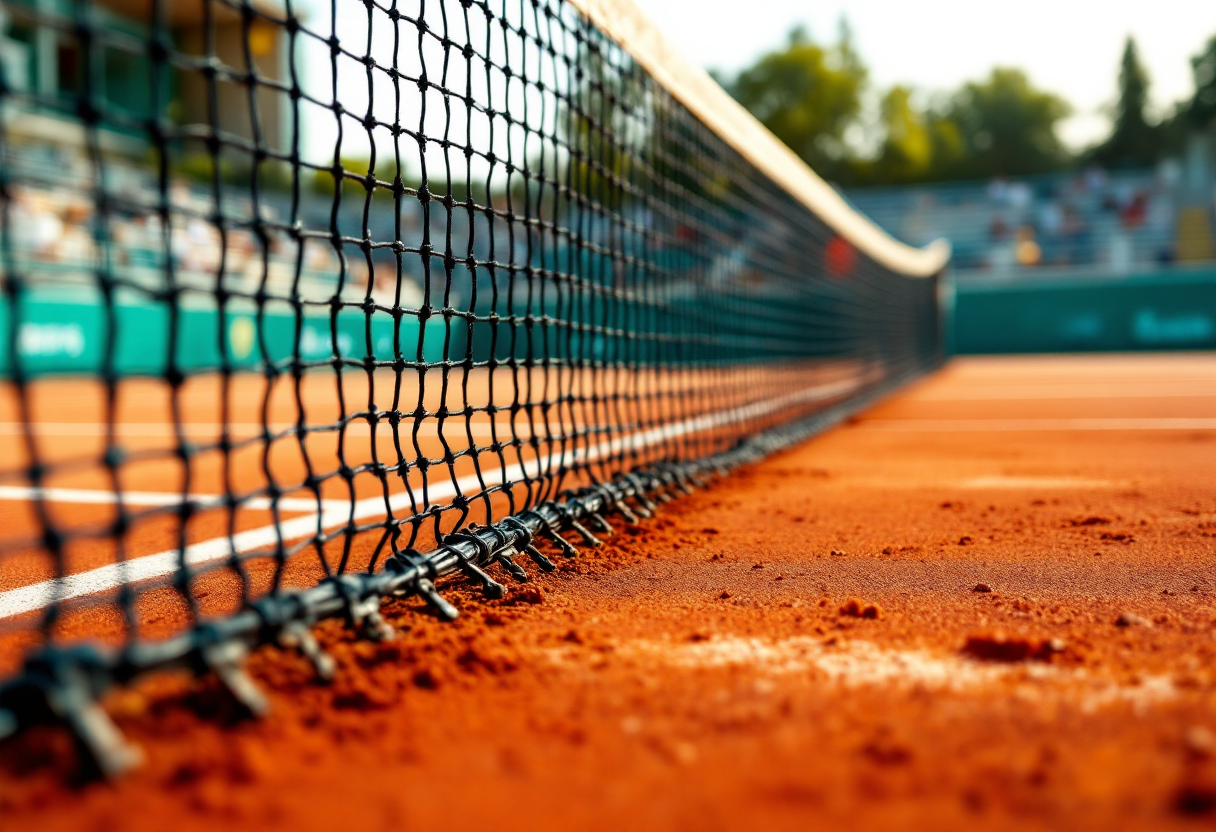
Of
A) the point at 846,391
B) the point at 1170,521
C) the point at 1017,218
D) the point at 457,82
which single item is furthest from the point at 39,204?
the point at 1017,218

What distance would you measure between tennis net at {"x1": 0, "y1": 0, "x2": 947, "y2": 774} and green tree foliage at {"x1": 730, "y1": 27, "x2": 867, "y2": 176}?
109ft

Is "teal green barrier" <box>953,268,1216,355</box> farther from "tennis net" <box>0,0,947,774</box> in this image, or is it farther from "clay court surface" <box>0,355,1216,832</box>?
"clay court surface" <box>0,355,1216,832</box>

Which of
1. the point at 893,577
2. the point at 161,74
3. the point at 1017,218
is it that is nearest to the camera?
the point at 161,74

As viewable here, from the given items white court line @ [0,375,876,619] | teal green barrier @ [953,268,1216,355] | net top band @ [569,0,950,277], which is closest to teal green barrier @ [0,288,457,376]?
net top band @ [569,0,950,277]

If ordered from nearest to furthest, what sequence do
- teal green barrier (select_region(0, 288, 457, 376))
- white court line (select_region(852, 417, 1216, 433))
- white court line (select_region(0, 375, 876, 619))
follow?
white court line (select_region(0, 375, 876, 619)), white court line (select_region(852, 417, 1216, 433)), teal green barrier (select_region(0, 288, 457, 376))

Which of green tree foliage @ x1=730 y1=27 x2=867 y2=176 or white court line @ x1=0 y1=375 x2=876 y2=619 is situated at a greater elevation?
green tree foliage @ x1=730 y1=27 x2=867 y2=176

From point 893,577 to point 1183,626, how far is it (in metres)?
0.45

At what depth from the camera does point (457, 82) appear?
7.00 feet

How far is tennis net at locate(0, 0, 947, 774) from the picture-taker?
44.1 inches

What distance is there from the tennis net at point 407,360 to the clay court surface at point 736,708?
0.06 metres

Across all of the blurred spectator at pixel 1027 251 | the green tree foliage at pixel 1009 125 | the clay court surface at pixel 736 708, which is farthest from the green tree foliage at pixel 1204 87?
the clay court surface at pixel 736 708

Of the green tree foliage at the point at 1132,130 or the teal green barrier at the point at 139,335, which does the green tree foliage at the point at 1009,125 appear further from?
the teal green barrier at the point at 139,335

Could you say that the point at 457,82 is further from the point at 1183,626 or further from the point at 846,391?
the point at 846,391

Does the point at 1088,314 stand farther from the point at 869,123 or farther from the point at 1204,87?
the point at 1204,87
